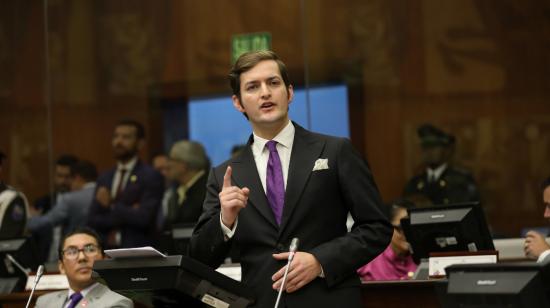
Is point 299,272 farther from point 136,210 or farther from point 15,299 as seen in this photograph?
point 136,210

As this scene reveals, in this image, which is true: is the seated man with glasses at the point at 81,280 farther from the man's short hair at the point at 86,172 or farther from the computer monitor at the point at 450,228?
the man's short hair at the point at 86,172

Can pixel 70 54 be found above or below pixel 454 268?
above

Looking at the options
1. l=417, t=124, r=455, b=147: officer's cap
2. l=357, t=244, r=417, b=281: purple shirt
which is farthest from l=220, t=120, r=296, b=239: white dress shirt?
l=417, t=124, r=455, b=147: officer's cap

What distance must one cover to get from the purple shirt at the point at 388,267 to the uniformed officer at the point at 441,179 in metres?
1.80

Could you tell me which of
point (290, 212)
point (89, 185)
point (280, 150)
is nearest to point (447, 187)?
point (89, 185)

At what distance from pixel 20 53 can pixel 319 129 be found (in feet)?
9.51

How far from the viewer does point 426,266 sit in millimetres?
5043

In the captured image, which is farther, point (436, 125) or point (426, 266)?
point (436, 125)

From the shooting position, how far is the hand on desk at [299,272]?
3.36m

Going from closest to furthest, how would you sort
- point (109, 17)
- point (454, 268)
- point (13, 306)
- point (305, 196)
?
point (454, 268), point (305, 196), point (13, 306), point (109, 17)

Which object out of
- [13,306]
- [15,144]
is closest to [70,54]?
[15,144]

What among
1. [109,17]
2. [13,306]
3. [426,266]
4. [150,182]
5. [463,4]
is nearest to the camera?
[426,266]

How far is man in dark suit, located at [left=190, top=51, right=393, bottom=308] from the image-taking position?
3.41 meters

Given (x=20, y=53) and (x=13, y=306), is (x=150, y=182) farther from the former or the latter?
(x=20, y=53)
